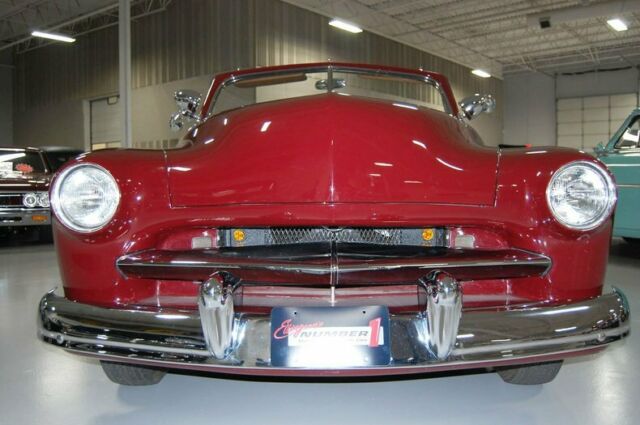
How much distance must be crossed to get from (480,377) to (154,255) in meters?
1.36

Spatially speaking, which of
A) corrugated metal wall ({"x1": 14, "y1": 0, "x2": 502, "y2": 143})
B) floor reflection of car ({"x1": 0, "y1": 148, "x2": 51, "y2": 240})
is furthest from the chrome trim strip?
corrugated metal wall ({"x1": 14, "y1": 0, "x2": 502, "y2": 143})

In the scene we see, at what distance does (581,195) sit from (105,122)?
54.2ft

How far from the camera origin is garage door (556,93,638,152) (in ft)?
61.5

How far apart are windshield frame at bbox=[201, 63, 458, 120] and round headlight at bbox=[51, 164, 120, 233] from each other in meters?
1.27

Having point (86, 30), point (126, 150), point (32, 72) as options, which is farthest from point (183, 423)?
point (32, 72)

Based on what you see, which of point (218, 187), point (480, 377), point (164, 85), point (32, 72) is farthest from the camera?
point (32, 72)

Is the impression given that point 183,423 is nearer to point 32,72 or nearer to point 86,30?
point 86,30

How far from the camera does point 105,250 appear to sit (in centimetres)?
150

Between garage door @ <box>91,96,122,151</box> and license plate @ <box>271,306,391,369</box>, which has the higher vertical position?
garage door @ <box>91,96,122,151</box>

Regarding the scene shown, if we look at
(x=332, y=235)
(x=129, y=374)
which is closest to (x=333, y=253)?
(x=332, y=235)

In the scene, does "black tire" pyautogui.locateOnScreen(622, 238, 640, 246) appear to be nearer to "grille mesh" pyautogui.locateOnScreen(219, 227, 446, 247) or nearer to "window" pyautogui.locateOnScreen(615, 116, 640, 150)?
"window" pyautogui.locateOnScreen(615, 116, 640, 150)

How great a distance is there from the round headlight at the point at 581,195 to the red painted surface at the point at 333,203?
26 millimetres

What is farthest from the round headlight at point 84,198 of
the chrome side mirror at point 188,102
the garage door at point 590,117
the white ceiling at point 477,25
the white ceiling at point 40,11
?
the garage door at point 590,117

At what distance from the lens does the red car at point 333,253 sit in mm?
1323
